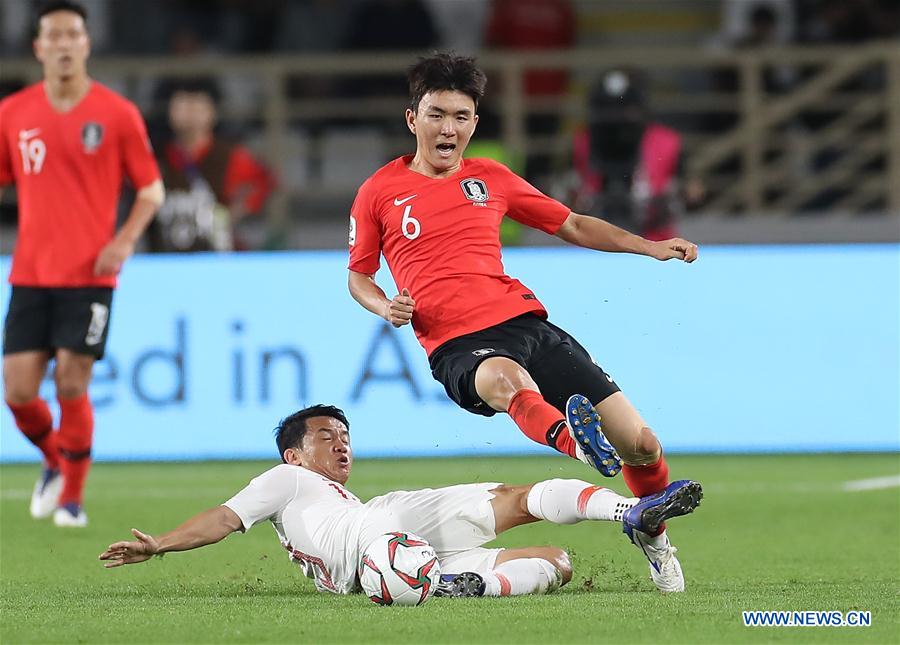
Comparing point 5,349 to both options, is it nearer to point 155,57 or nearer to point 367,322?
point 367,322

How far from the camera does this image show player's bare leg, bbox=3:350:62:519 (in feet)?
29.2

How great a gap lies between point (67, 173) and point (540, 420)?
144 inches

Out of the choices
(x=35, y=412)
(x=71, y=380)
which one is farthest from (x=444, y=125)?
(x=35, y=412)

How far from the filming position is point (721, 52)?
14.8m

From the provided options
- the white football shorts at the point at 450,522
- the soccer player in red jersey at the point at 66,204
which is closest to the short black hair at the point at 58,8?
the soccer player in red jersey at the point at 66,204

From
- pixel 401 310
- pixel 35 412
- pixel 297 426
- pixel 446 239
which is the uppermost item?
pixel 446 239

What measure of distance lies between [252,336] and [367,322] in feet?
2.49

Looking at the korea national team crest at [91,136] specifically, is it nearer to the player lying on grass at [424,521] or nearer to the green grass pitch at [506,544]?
the green grass pitch at [506,544]

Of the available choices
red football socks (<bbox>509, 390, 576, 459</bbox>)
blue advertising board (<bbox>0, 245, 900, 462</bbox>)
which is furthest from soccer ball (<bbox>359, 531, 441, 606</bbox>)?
blue advertising board (<bbox>0, 245, 900, 462</bbox>)

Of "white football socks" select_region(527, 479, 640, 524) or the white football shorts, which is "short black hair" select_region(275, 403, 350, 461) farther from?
"white football socks" select_region(527, 479, 640, 524)

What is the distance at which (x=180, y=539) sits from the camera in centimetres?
629

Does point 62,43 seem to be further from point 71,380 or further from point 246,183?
point 246,183

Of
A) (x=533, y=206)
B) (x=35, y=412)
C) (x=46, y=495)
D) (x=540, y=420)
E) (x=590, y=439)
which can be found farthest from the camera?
(x=46, y=495)

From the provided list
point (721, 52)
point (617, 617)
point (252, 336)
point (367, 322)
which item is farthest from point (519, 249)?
point (617, 617)
